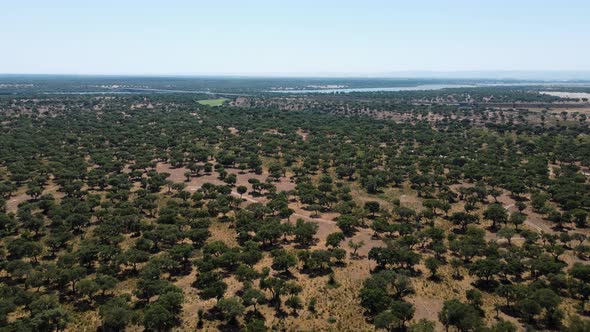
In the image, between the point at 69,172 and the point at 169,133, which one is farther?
the point at 169,133

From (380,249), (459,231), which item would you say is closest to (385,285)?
(380,249)

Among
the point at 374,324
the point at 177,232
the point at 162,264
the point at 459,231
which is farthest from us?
the point at 459,231

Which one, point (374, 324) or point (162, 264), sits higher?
point (162, 264)

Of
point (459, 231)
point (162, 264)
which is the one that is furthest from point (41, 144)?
point (459, 231)

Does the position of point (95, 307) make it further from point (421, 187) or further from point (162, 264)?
point (421, 187)

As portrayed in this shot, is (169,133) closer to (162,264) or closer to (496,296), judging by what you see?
(162,264)

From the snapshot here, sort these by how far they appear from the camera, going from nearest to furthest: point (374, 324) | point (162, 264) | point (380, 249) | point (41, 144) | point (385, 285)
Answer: point (374, 324) < point (385, 285) < point (162, 264) < point (380, 249) < point (41, 144)
